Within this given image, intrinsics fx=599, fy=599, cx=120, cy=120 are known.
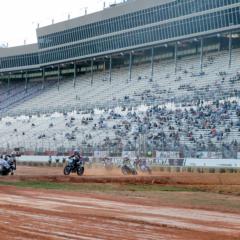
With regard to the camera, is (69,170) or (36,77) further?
(36,77)

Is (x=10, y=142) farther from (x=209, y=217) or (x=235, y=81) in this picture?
(x=209, y=217)

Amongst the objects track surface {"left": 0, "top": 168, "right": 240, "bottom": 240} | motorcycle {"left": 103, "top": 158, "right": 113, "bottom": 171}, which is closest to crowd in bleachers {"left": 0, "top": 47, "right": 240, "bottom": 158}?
motorcycle {"left": 103, "top": 158, "right": 113, "bottom": 171}

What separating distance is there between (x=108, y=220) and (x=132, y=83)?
181ft

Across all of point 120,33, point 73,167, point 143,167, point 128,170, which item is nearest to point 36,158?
point 143,167

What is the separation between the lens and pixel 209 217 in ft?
44.3

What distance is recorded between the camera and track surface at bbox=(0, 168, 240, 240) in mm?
10617

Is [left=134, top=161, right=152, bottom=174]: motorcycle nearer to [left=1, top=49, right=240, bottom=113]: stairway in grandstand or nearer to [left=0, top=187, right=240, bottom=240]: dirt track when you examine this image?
[left=1, top=49, right=240, bottom=113]: stairway in grandstand

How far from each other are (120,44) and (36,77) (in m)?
21.1

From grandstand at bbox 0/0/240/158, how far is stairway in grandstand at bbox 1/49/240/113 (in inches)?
6.4

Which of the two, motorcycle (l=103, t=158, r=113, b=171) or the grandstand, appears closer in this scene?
motorcycle (l=103, t=158, r=113, b=171)

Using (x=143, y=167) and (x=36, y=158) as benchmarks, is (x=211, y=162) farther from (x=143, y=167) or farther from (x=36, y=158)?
(x=36, y=158)

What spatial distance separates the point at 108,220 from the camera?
1262 cm

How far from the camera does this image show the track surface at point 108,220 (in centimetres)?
1062

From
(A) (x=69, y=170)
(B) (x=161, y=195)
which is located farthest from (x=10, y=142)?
(B) (x=161, y=195)
